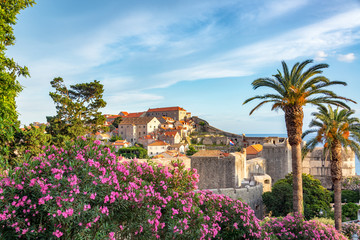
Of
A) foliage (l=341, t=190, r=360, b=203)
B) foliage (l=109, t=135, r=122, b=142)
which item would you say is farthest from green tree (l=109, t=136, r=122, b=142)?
foliage (l=341, t=190, r=360, b=203)

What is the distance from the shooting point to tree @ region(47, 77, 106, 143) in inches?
922

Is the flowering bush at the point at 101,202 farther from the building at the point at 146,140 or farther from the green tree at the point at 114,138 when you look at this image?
the green tree at the point at 114,138

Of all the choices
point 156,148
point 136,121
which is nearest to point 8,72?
point 156,148

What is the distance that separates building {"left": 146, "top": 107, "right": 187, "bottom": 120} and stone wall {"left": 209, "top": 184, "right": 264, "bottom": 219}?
295ft

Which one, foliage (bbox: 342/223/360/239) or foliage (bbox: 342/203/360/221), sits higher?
foliage (bbox: 342/223/360/239)

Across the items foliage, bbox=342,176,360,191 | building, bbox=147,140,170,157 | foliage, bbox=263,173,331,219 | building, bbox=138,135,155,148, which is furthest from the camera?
building, bbox=138,135,155,148

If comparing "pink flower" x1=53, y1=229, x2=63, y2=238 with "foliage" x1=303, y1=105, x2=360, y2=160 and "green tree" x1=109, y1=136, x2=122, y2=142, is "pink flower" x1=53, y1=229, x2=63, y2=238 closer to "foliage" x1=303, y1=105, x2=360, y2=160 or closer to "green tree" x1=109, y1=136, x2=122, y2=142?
"foliage" x1=303, y1=105, x2=360, y2=160

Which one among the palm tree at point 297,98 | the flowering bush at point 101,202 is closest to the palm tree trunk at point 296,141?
the palm tree at point 297,98

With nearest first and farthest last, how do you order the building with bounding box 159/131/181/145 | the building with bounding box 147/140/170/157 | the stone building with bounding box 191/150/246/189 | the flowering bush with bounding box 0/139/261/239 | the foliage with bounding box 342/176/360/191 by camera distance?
the flowering bush with bounding box 0/139/261/239 < the stone building with bounding box 191/150/246/189 < the foliage with bounding box 342/176/360/191 < the building with bounding box 147/140/170/157 < the building with bounding box 159/131/181/145

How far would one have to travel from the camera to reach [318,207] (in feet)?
67.7

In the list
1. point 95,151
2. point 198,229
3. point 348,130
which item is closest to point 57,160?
point 95,151

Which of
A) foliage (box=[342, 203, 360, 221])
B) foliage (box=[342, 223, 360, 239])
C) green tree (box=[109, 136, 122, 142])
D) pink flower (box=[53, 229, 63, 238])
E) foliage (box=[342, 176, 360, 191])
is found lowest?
foliage (box=[342, 203, 360, 221])

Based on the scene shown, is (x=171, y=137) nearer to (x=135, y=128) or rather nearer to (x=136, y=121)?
(x=135, y=128)

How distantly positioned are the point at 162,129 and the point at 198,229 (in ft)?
289
